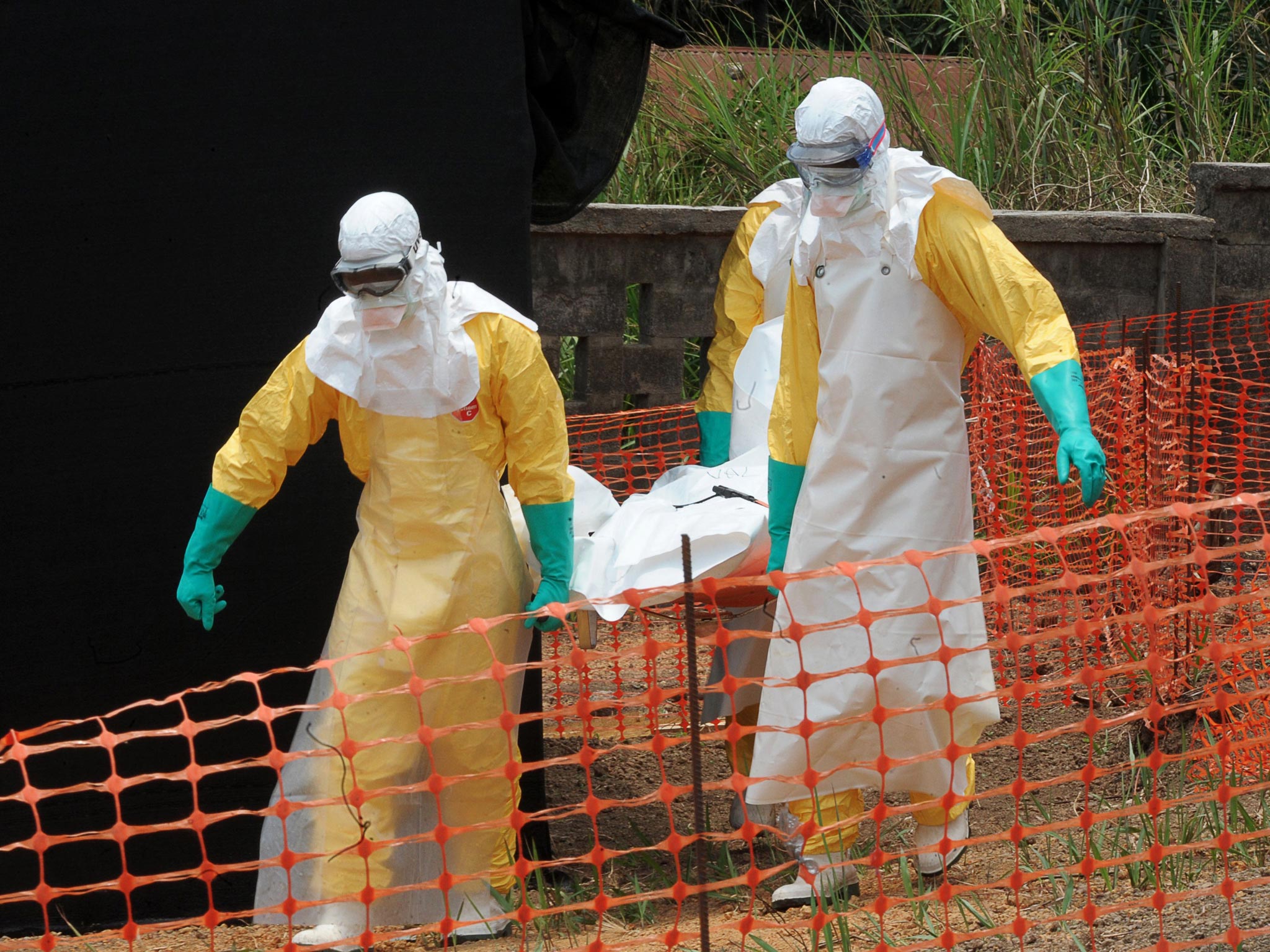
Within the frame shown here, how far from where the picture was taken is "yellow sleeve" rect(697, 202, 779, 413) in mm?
5004

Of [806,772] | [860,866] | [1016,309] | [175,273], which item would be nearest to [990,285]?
[1016,309]

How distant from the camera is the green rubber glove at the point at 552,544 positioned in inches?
144

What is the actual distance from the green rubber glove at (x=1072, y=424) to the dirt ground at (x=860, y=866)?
0.48 meters

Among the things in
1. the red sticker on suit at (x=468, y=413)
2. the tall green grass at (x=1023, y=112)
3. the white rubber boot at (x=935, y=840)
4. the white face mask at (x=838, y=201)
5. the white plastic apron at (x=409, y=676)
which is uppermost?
the tall green grass at (x=1023, y=112)

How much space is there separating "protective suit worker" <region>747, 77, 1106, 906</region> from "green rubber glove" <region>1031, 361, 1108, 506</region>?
0.26 m

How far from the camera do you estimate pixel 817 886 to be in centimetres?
364

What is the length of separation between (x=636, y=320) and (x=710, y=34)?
344cm

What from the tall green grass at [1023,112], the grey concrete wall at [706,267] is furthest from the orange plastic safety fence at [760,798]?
the tall green grass at [1023,112]

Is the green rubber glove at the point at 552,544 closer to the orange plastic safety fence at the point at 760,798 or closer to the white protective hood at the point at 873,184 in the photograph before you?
the orange plastic safety fence at the point at 760,798

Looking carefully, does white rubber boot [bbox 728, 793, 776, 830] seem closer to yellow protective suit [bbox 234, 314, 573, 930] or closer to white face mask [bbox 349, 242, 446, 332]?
yellow protective suit [bbox 234, 314, 573, 930]

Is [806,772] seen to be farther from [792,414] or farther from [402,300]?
[402,300]

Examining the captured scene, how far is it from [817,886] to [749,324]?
2.01m

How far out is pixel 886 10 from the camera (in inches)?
387

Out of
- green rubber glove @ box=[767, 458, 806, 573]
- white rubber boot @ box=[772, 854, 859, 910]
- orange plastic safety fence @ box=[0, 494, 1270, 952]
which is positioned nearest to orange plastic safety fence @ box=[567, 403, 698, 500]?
orange plastic safety fence @ box=[0, 494, 1270, 952]
